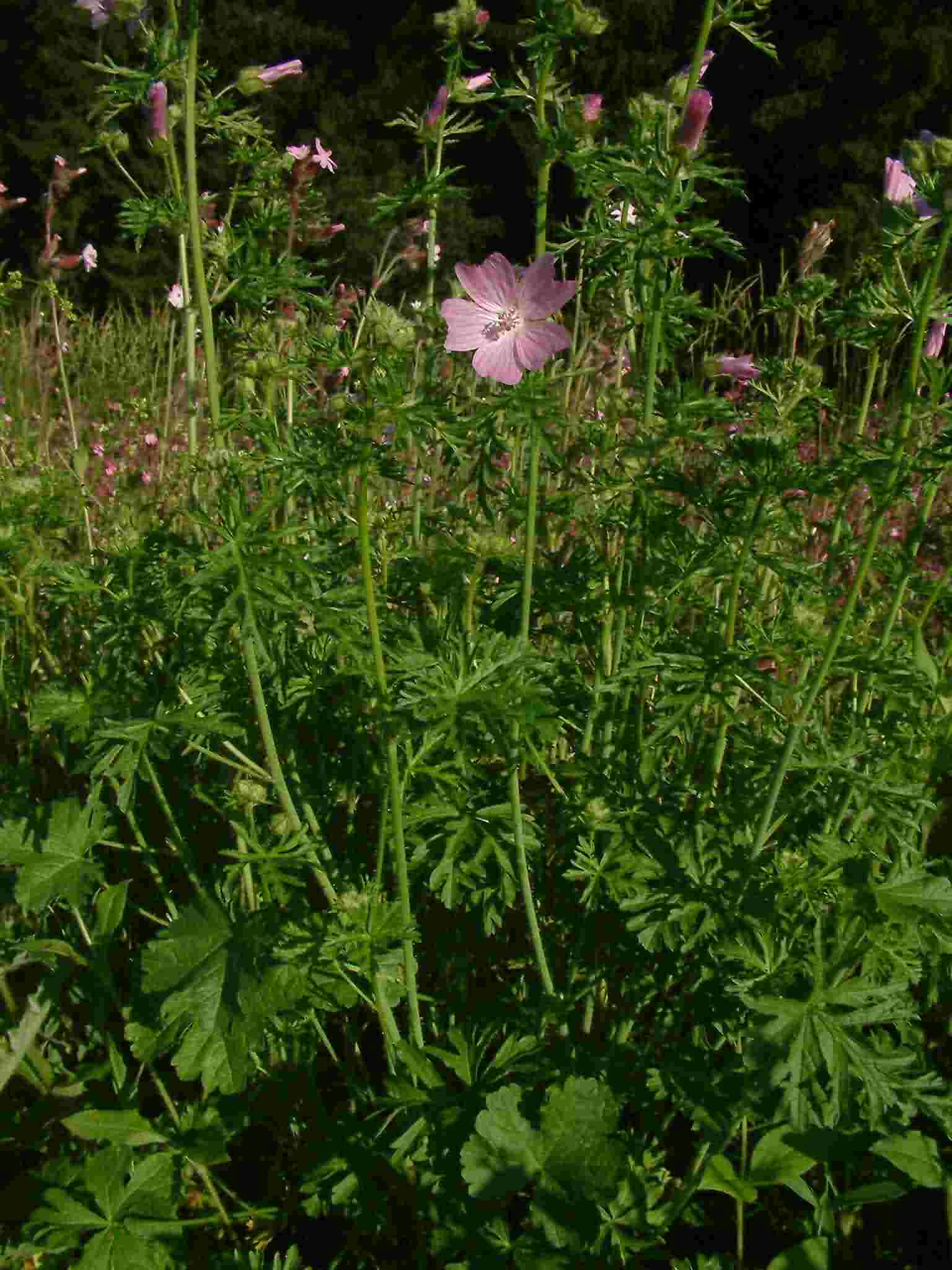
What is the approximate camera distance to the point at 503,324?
1536 millimetres

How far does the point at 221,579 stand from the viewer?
54.0 inches

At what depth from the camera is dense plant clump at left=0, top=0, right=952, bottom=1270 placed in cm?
135

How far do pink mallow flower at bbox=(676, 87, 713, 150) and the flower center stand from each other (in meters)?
0.30

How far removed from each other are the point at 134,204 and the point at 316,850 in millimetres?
1020

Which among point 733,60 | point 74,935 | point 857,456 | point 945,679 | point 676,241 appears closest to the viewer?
point 857,456

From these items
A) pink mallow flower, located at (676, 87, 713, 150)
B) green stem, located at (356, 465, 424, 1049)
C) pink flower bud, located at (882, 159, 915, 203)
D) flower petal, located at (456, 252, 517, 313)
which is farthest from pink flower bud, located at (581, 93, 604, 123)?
green stem, located at (356, 465, 424, 1049)

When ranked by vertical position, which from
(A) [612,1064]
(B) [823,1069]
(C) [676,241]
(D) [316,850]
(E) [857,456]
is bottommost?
(A) [612,1064]

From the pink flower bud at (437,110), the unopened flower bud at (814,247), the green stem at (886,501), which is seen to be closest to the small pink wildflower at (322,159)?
the pink flower bud at (437,110)

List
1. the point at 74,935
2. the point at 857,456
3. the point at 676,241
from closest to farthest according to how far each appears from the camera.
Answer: the point at 857,456 < the point at 676,241 < the point at 74,935

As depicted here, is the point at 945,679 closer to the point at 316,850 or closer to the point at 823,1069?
the point at 823,1069

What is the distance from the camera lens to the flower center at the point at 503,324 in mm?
1523

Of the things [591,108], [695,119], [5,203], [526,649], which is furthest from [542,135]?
[5,203]

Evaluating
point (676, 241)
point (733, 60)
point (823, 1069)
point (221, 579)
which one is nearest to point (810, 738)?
point (823, 1069)

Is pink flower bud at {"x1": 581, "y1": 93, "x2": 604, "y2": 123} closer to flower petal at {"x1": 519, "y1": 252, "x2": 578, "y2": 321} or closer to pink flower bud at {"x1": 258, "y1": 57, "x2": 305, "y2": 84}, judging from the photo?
flower petal at {"x1": 519, "y1": 252, "x2": 578, "y2": 321}
